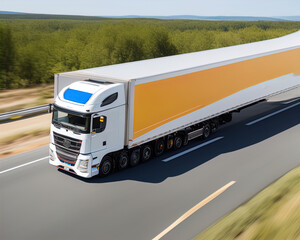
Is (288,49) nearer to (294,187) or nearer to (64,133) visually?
(294,187)

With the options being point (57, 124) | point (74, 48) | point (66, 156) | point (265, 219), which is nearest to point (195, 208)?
point (265, 219)

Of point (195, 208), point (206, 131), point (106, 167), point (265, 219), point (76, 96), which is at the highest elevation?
point (76, 96)

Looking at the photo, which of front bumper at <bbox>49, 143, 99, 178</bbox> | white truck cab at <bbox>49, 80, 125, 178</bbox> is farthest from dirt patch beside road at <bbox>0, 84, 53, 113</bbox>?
white truck cab at <bbox>49, 80, 125, 178</bbox>

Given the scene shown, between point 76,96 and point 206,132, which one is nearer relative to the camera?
point 76,96

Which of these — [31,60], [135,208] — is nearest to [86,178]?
[135,208]

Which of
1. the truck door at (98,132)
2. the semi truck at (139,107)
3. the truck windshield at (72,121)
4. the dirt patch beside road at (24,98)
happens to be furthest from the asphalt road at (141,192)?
the dirt patch beside road at (24,98)

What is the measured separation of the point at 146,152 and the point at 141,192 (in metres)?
2.52

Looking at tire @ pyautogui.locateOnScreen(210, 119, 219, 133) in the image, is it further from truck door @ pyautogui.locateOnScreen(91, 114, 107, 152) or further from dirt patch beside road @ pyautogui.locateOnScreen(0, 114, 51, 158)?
dirt patch beside road @ pyautogui.locateOnScreen(0, 114, 51, 158)

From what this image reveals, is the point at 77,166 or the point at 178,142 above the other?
the point at 77,166

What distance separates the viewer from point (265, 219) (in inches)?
360

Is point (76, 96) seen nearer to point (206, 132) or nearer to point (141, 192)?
point (141, 192)

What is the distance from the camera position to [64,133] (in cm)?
1211

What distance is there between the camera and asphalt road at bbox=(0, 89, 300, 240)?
9.76m

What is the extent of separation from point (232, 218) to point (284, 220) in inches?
50.9
